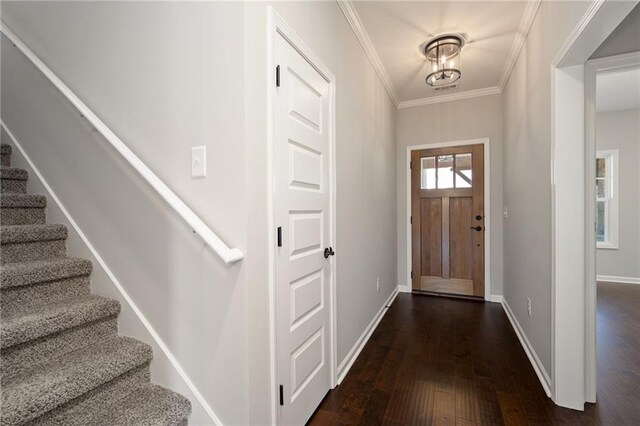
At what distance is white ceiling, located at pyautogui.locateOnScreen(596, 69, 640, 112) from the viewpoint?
337 centimetres

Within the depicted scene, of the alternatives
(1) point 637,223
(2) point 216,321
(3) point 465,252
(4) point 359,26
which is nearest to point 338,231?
(2) point 216,321

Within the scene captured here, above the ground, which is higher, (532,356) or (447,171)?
(447,171)

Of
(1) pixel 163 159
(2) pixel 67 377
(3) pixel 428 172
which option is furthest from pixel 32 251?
(3) pixel 428 172

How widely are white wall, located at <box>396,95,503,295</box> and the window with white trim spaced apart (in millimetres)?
2216

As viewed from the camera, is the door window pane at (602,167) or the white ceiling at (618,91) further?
the door window pane at (602,167)

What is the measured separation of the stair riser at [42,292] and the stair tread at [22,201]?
0.63 m

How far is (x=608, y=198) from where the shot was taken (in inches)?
187

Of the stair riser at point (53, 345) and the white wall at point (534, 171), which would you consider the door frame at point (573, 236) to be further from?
the stair riser at point (53, 345)

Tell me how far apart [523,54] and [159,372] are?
3540mm

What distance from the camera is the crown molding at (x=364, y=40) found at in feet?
7.20

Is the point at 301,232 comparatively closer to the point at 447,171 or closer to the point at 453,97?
the point at 447,171

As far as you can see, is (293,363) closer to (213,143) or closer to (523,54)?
(213,143)

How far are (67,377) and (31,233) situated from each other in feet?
3.03

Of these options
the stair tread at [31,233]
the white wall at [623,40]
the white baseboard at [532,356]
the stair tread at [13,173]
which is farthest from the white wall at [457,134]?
the stair tread at [13,173]
